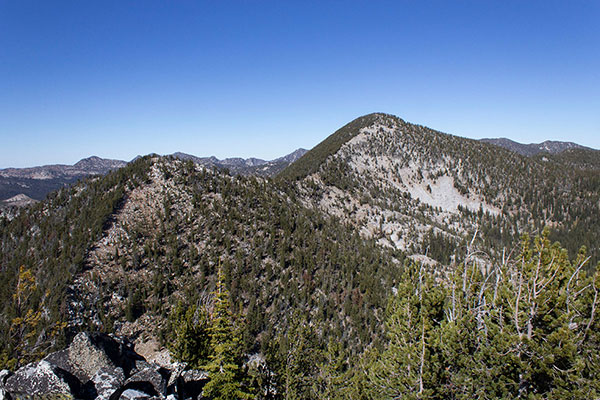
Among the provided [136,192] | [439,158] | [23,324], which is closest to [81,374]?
[23,324]

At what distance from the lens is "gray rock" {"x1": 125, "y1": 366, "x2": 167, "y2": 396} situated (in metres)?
11.0

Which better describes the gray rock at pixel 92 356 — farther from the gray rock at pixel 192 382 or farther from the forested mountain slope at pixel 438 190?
the forested mountain slope at pixel 438 190

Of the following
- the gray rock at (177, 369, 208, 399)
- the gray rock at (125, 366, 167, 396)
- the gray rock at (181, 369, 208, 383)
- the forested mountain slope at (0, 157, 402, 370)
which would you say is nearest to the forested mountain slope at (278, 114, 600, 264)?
the forested mountain slope at (0, 157, 402, 370)

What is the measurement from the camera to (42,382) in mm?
10023

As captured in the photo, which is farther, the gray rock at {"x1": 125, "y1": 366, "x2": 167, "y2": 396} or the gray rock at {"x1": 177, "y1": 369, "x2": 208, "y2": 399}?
the gray rock at {"x1": 177, "y1": 369, "x2": 208, "y2": 399}

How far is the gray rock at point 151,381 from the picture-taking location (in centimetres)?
1101

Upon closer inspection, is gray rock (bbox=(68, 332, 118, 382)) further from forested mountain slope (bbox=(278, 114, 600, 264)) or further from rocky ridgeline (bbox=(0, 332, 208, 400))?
forested mountain slope (bbox=(278, 114, 600, 264))

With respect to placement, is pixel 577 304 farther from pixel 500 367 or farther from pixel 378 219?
pixel 378 219

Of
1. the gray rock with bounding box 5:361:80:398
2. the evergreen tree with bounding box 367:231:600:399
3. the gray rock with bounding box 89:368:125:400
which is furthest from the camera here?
the gray rock with bounding box 89:368:125:400

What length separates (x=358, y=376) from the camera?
609 inches

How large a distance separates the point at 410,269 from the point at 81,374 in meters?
14.9

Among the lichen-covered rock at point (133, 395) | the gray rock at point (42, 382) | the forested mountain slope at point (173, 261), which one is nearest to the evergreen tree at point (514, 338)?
the lichen-covered rock at point (133, 395)

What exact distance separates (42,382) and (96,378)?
5.41ft

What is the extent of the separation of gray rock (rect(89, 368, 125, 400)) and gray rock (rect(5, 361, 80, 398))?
62cm
